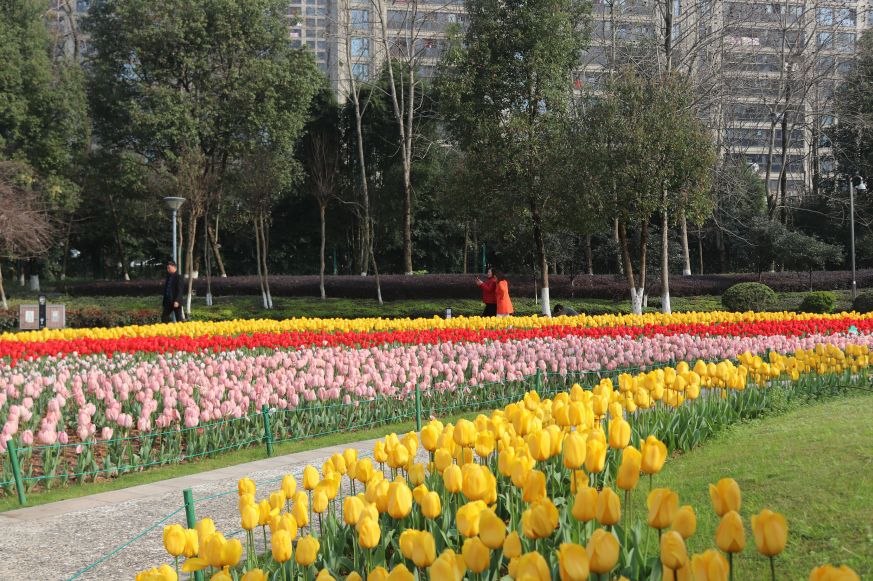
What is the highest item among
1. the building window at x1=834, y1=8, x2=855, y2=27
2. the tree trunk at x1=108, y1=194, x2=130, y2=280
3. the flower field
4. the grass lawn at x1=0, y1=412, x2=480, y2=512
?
the building window at x1=834, y1=8, x2=855, y2=27

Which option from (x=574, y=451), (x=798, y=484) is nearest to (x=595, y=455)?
(x=574, y=451)

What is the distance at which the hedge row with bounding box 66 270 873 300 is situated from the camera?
1239 inches

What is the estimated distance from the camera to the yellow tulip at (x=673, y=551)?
228cm

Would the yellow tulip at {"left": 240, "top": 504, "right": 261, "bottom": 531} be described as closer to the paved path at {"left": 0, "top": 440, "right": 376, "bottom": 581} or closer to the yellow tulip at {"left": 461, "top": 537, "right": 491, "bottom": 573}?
the yellow tulip at {"left": 461, "top": 537, "right": 491, "bottom": 573}

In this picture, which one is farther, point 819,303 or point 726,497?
point 819,303

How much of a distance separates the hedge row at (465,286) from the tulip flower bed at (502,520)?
84.9 feet

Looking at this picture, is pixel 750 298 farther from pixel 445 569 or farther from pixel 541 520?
pixel 445 569

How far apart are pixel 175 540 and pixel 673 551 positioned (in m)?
1.69

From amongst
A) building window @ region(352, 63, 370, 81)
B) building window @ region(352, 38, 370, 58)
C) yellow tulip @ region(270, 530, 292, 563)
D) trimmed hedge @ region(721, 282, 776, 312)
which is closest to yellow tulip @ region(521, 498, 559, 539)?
yellow tulip @ region(270, 530, 292, 563)

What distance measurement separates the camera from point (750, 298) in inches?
999

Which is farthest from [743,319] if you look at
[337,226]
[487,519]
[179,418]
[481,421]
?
[337,226]

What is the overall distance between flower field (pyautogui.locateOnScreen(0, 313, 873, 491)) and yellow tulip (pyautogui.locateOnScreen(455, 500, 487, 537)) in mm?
2740

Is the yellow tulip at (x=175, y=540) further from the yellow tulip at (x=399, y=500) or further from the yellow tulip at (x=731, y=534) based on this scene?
the yellow tulip at (x=731, y=534)

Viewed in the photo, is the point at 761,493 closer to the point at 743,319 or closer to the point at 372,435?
the point at 372,435
